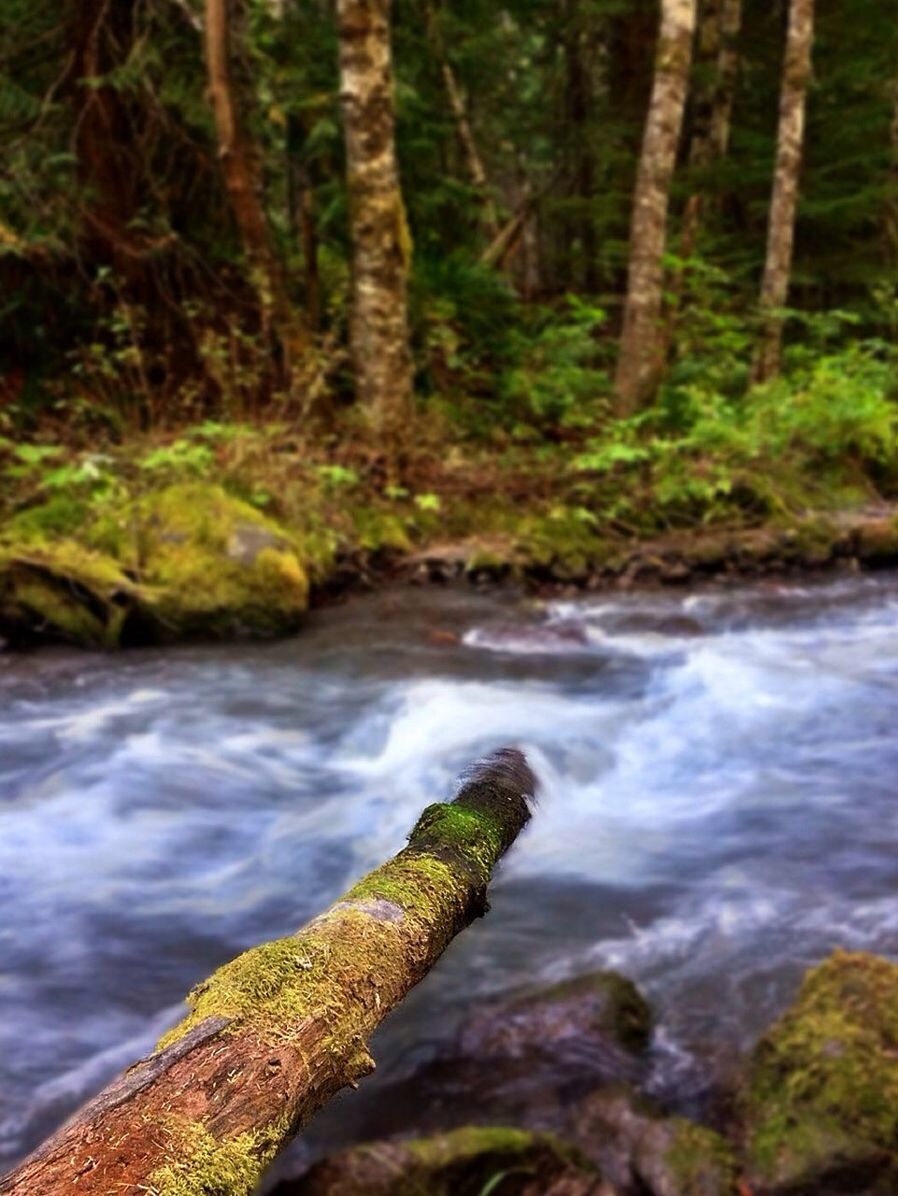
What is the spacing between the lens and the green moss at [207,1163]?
2.94 feet

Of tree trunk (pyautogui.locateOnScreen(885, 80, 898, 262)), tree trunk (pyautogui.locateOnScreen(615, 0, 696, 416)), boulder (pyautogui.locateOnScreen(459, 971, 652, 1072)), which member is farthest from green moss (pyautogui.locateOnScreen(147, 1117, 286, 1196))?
tree trunk (pyautogui.locateOnScreen(885, 80, 898, 262))

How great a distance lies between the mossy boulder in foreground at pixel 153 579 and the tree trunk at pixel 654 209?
4.97 m

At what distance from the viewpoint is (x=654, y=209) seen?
10.6 metres

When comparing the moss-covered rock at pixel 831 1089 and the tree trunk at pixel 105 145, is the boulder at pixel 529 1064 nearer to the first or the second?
the moss-covered rock at pixel 831 1089

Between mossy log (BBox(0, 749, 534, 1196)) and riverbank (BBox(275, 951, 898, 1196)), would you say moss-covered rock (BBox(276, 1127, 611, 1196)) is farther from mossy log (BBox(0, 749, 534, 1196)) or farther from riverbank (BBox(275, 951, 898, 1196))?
mossy log (BBox(0, 749, 534, 1196))

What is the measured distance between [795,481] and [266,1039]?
1055 centimetres

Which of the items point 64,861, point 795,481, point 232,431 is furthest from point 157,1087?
point 795,481

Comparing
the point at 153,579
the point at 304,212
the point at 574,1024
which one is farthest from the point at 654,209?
the point at 574,1024

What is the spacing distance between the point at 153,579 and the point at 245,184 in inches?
172

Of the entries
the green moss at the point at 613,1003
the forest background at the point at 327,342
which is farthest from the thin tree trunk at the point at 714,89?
the green moss at the point at 613,1003

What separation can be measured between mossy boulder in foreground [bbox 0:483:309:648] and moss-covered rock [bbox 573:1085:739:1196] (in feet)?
16.9

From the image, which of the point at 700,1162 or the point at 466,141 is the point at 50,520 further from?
the point at 466,141

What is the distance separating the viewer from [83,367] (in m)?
9.77

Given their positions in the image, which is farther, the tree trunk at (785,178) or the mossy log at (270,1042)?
the tree trunk at (785,178)
